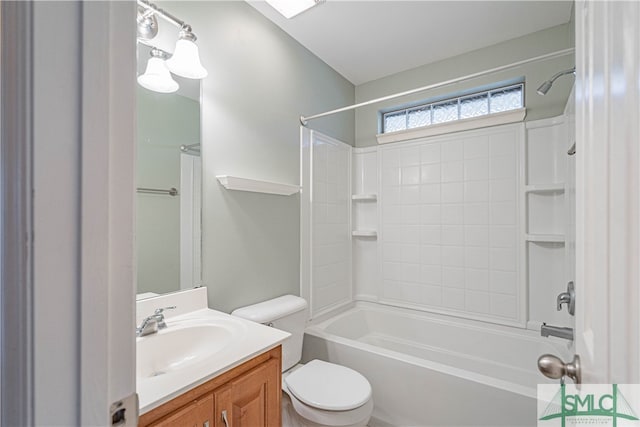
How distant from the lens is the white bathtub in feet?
4.93

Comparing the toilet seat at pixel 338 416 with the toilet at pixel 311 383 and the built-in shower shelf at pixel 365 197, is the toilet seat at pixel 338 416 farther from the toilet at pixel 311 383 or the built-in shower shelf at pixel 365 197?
the built-in shower shelf at pixel 365 197

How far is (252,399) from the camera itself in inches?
43.5

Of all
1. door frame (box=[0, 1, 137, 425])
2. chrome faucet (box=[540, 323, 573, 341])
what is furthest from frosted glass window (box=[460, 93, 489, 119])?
door frame (box=[0, 1, 137, 425])

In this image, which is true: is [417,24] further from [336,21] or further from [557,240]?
[557,240]

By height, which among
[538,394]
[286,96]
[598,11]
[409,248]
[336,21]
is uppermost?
[336,21]

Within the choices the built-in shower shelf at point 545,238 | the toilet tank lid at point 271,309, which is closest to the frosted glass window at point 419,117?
the built-in shower shelf at point 545,238

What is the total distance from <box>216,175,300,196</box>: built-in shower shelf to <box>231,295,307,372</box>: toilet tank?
2.31ft

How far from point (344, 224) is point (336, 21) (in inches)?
63.8

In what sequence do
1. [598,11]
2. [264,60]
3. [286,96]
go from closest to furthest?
[598,11], [264,60], [286,96]

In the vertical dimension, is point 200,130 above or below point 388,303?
above

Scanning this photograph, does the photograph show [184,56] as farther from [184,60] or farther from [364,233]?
[364,233]

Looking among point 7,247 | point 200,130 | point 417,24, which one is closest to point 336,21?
point 417,24

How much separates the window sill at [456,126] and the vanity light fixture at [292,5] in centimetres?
131

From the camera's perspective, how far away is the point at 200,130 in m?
1.59
